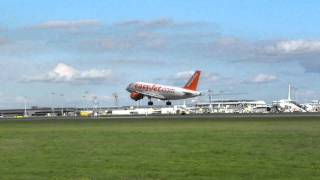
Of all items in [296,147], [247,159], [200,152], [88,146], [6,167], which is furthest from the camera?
[88,146]

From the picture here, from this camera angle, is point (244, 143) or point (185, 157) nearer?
point (185, 157)

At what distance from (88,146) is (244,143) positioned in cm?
1021

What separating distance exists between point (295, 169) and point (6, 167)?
12670 millimetres

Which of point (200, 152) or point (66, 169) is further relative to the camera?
point (200, 152)

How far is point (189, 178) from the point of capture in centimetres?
2411

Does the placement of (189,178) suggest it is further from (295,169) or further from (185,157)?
(185,157)

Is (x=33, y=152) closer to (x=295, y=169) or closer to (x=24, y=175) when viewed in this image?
(x=24, y=175)

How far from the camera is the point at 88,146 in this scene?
41000 millimetres

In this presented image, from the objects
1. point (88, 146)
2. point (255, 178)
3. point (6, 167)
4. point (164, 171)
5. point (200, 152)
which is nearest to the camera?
point (255, 178)

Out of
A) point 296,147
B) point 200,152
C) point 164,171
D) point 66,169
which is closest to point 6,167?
point 66,169

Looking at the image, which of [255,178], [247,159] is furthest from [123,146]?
[255,178]

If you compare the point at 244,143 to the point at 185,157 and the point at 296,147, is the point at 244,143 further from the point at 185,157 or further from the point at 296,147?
the point at 185,157

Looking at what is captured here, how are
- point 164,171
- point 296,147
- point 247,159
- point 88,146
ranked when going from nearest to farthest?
point 164,171
point 247,159
point 296,147
point 88,146

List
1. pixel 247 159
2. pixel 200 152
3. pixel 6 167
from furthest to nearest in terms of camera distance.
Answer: pixel 200 152 → pixel 247 159 → pixel 6 167
